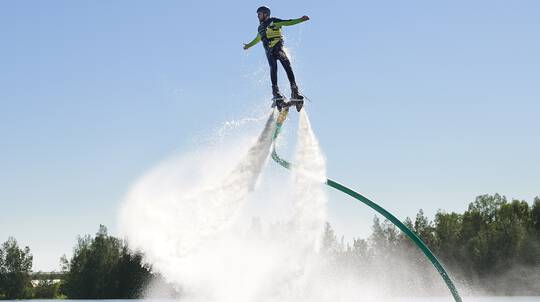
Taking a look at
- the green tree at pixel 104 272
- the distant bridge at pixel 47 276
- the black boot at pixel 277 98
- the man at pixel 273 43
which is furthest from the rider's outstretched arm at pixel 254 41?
the distant bridge at pixel 47 276

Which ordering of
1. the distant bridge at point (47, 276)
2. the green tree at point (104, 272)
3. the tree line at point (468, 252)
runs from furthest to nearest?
1. the distant bridge at point (47, 276)
2. the green tree at point (104, 272)
3. the tree line at point (468, 252)

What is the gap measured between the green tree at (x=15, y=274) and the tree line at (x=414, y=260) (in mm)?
167

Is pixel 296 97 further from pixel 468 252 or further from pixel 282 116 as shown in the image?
pixel 468 252

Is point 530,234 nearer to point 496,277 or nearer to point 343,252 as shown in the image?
point 496,277

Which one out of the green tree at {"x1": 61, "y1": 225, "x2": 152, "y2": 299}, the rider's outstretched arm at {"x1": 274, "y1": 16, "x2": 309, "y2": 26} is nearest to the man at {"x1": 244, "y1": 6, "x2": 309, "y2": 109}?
the rider's outstretched arm at {"x1": 274, "y1": 16, "x2": 309, "y2": 26}

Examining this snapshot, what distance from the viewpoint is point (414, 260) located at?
336 feet

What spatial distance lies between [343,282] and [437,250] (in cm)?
2773

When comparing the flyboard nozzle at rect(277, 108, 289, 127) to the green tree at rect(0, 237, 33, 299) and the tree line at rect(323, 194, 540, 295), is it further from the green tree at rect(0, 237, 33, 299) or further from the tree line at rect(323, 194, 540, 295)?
the green tree at rect(0, 237, 33, 299)

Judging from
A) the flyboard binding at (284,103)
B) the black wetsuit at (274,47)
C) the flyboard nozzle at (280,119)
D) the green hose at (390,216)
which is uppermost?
the black wetsuit at (274,47)

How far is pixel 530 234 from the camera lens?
322 ft

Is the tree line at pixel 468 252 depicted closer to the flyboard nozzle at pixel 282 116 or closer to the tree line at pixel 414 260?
the tree line at pixel 414 260

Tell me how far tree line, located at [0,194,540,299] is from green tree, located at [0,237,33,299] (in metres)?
0.17

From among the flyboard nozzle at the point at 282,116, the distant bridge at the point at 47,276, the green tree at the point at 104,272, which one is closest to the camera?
the flyboard nozzle at the point at 282,116

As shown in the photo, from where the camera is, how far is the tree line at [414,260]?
96.2m
